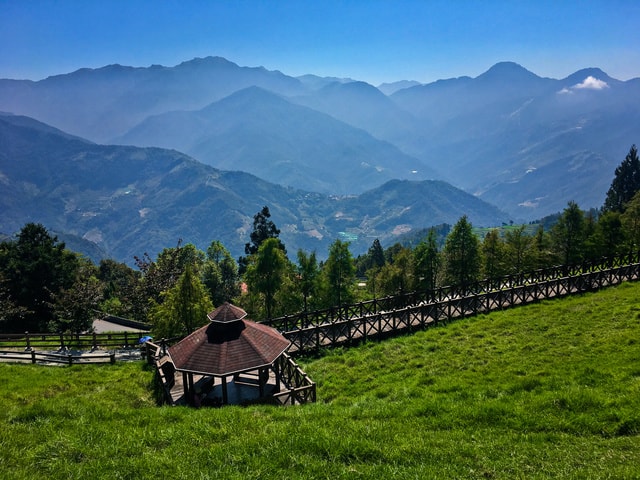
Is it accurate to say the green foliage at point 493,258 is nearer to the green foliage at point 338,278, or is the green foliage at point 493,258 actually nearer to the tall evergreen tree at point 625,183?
the green foliage at point 338,278

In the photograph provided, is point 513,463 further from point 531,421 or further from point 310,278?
point 310,278

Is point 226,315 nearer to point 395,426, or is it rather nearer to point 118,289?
point 395,426

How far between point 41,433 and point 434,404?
1041 centimetres

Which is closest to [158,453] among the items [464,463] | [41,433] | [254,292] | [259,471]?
[259,471]

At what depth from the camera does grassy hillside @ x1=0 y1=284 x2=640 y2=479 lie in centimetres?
891

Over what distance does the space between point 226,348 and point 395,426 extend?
27.7 feet

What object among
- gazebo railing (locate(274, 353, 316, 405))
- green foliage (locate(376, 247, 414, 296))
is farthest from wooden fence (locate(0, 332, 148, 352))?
green foliage (locate(376, 247, 414, 296))

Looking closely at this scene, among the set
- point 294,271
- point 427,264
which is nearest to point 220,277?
point 294,271

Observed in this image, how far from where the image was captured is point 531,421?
10.7m

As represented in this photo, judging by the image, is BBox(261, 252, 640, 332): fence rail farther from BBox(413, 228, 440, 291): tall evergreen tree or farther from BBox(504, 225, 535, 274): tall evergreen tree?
BBox(413, 228, 440, 291): tall evergreen tree

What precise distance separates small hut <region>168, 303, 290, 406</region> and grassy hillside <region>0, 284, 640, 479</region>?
2.01 metres

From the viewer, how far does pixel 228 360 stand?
16.8 metres

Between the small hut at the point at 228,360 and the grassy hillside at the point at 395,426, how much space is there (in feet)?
6.60

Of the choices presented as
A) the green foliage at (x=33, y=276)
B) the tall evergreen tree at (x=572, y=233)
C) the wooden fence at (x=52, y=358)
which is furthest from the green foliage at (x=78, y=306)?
the tall evergreen tree at (x=572, y=233)
